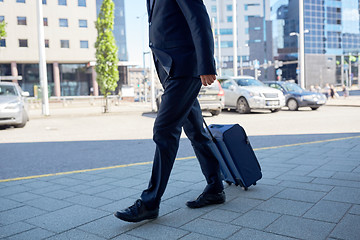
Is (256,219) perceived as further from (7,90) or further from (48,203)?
(7,90)

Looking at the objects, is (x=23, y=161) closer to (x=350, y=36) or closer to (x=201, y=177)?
(x=201, y=177)

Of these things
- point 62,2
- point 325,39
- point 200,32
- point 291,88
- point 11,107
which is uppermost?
point 62,2

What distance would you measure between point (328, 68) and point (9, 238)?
3698 inches

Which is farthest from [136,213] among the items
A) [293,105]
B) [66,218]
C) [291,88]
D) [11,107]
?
[291,88]

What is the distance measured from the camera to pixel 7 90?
12922mm

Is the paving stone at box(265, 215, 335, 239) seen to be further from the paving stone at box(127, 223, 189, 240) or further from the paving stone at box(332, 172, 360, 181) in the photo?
the paving stone at box(332, 172, 360, 181)

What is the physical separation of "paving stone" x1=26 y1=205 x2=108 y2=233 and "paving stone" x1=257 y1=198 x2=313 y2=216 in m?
1.30

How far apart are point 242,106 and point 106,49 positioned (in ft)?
29.8

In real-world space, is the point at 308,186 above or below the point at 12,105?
below

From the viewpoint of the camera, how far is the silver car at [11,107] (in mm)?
11891

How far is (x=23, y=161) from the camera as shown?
6.10m

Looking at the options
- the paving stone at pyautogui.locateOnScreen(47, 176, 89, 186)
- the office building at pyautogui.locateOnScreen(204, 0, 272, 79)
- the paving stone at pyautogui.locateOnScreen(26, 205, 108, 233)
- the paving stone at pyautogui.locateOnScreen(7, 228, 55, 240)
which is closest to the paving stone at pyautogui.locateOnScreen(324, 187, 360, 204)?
the paving stone at pyautogui.locateOnScreen(26, 205, 108, 233)

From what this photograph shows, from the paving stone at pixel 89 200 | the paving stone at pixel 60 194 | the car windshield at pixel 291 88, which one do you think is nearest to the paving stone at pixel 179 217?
the paving stone at pixel 89 200

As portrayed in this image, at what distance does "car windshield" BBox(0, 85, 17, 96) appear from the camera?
41.9 ft
